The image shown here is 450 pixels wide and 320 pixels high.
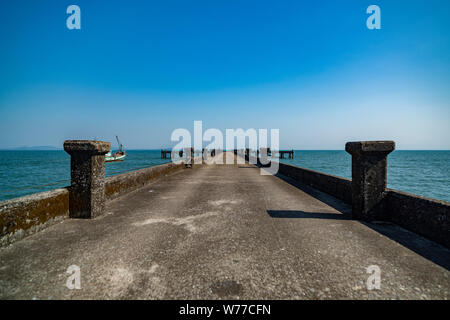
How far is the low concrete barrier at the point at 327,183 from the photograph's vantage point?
5855 millimetres

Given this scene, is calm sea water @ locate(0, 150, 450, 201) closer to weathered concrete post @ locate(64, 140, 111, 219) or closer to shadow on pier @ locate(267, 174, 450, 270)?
weathered concrete post @ locate(64, 140, 111, 219)

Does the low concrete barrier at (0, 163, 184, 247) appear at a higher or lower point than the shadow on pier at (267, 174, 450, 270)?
higher

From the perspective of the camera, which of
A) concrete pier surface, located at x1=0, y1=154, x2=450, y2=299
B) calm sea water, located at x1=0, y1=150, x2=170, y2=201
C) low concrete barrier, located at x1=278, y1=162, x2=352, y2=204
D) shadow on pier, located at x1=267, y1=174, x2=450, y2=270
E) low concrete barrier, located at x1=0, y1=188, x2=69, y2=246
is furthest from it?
calm sea water, located at x1=0, y1=150, x2=170, y2=201

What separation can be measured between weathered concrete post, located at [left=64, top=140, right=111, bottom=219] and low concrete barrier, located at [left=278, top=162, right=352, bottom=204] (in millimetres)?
6625

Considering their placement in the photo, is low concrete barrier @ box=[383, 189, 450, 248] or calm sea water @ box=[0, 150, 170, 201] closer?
low concrete barrier @ box=[383, 189, 450, 248]

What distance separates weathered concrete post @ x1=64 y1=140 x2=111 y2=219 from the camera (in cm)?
426

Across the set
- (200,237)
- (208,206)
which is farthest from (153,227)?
(208,206)

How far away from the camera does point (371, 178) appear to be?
4285 millimetres

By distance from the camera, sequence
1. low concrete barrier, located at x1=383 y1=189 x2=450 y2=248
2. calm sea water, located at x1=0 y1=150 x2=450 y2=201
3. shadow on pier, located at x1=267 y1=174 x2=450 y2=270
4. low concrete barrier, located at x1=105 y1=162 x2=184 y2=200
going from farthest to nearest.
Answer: calm sea water, located at x1=0 y1=150 x2=450 y2=201 → low concrete barrier, located at x1=105 y1=162 x2=184 y2=200 → low concrete barrier, located at x1=383 y1=189 x2=450 y2=248 → shadow on pier, located at x1=267 y1=174 x2=450 y2=270

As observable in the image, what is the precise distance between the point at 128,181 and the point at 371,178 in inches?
291

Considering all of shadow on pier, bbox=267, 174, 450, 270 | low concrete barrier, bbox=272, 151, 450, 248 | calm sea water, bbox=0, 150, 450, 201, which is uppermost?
low concrete barrier, bbox=272, 151, 450, 248

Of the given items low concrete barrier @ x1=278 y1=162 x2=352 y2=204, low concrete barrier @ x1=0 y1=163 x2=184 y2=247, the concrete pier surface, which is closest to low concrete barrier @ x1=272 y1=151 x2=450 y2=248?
low concrete barrier @ x1=278 y1=162 x2=352 y2=204

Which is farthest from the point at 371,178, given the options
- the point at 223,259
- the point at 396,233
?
the point at 223,259

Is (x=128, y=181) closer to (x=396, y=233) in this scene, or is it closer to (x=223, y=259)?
(x=223, y=259)
